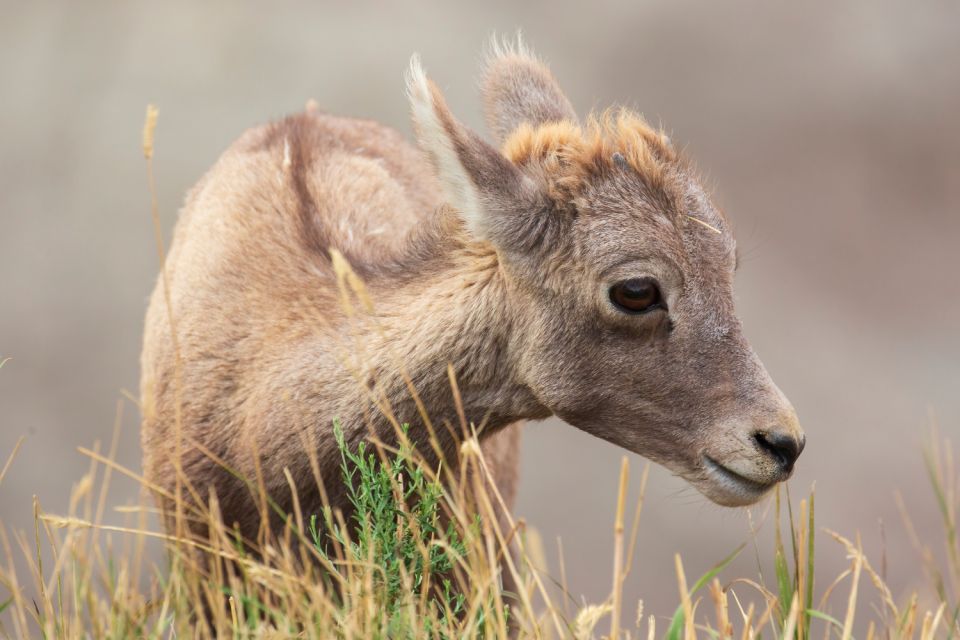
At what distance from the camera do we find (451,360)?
3.60 meters

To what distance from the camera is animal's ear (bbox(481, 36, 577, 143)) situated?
14.6ft

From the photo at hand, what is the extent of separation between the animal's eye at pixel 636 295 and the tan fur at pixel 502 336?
0.03 meters

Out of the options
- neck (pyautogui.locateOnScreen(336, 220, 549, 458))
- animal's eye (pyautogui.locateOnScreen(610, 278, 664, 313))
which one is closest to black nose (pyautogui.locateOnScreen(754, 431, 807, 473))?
animal's eye (pyautogui.locateOnScreen(610, 278, 664, 313))

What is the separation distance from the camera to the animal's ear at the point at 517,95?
446 centimetres

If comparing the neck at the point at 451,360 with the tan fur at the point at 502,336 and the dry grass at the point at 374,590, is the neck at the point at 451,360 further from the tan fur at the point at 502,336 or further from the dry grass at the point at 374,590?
the dry grass at the point at 374,590

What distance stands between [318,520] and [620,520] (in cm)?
149

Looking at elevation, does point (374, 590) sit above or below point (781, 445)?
below

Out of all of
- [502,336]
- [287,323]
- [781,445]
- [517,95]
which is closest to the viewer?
[781,445]

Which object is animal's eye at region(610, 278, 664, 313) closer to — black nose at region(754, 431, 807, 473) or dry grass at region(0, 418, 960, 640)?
black nose at region(754, 431, 807, 473)

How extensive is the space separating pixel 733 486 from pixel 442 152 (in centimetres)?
127

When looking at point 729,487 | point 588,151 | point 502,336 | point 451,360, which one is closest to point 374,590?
point 451,360

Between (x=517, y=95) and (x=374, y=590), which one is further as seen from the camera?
(x=517, y=95)

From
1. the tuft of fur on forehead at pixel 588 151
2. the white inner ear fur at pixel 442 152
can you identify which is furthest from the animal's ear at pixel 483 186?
the tuft of fur on forehead at pixel 588 151

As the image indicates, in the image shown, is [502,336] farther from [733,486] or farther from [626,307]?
[733,486]
